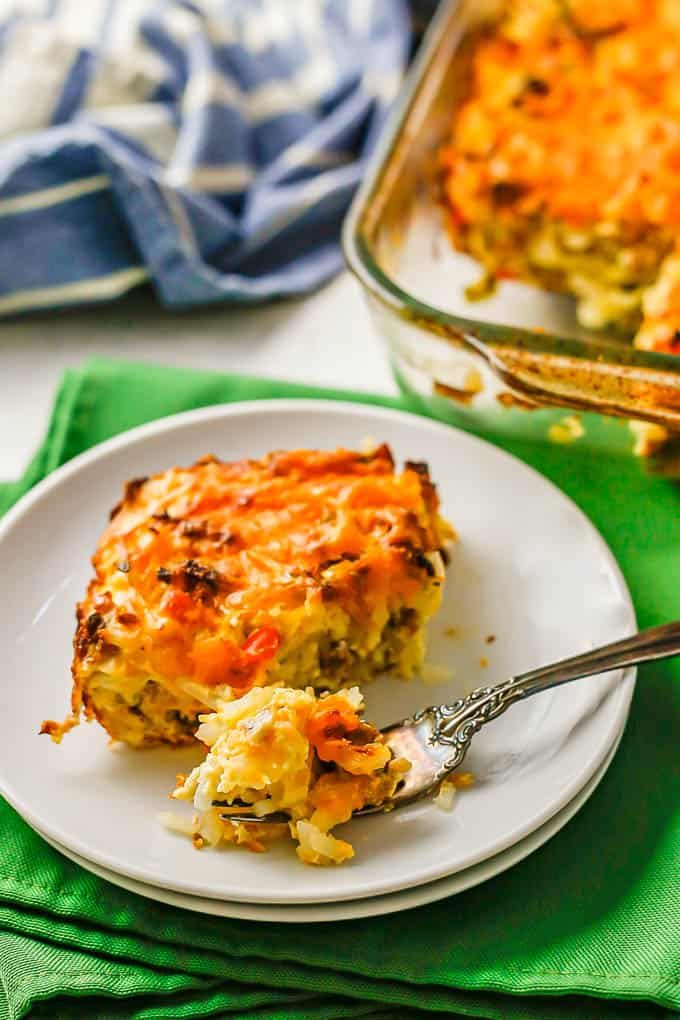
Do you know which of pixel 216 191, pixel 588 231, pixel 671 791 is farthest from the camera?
pixel 216 191

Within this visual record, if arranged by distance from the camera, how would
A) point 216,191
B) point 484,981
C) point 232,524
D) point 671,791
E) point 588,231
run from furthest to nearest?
point 216,191
point 588,231
point 232,524
point 671,791
point 484,981

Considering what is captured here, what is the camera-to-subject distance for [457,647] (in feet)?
6.64

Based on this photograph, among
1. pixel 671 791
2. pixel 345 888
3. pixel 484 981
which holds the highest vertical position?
pixel 345 888

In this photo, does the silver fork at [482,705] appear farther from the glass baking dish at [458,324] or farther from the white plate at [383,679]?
the glass baking dish at [458,324]

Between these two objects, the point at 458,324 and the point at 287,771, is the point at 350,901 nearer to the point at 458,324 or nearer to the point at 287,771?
the point at 287,771

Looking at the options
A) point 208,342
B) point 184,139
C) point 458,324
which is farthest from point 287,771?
point 184,139

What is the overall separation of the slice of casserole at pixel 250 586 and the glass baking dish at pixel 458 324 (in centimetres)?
25

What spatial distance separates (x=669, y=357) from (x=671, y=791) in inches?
26.7

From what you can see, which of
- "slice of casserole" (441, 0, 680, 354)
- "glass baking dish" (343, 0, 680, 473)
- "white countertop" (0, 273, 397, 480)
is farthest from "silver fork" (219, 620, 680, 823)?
"white countertop" (0, 273, 397, 480)

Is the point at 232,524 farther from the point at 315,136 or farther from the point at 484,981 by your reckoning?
the point at 315,136

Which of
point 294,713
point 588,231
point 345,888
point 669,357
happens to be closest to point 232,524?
point 294,713

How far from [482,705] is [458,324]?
669 mm

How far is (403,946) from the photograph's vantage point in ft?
5.34

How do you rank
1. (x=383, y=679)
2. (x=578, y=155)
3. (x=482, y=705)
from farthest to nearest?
(x=578, y=155), (x=383, y=679), (x=482, y=705)
